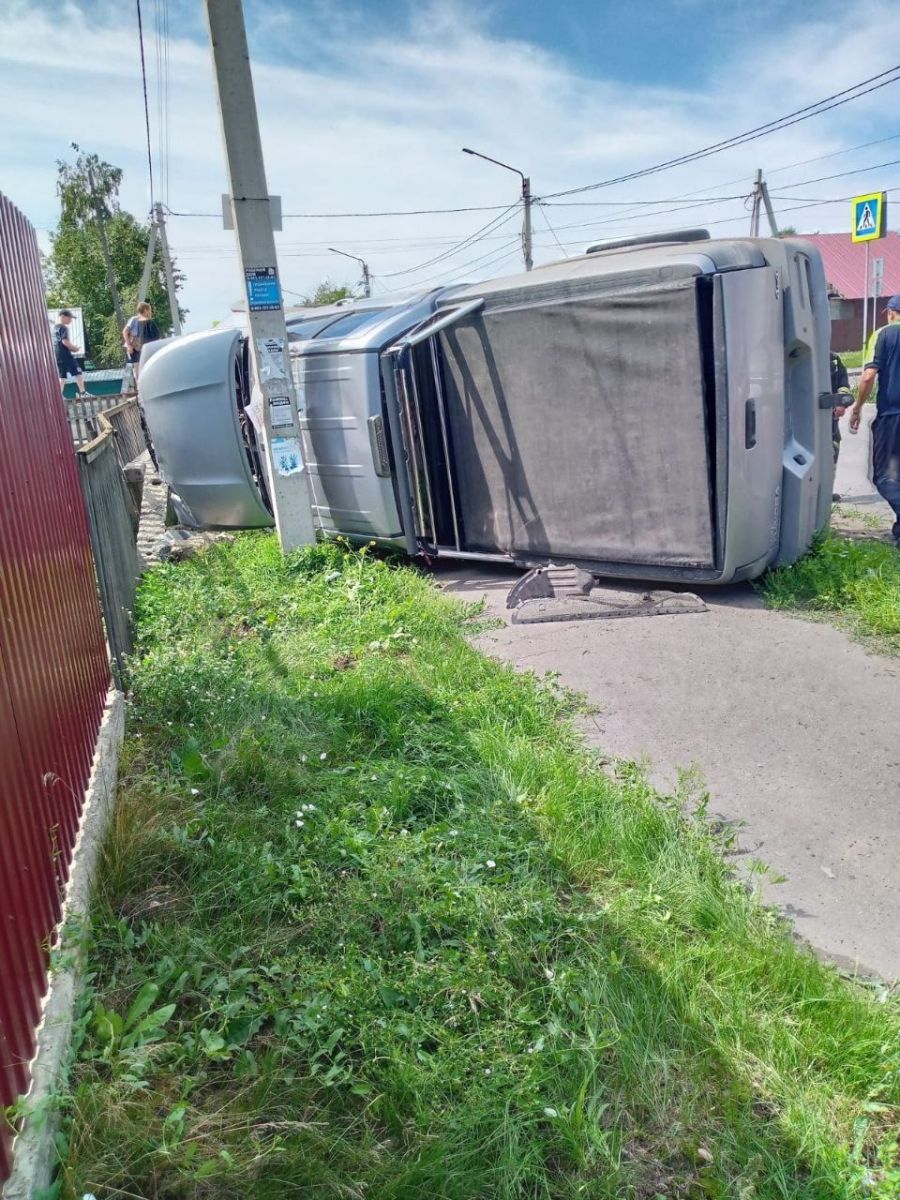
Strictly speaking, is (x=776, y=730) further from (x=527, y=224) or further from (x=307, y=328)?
(x=527, y=224)

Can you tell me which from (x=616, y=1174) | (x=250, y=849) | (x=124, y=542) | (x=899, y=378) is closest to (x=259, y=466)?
(x=124, y=542)

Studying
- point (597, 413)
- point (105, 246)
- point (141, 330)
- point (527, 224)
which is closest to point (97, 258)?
point (105, 246)

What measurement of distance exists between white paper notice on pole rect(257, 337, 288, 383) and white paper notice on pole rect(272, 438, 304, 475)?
19.8 inches

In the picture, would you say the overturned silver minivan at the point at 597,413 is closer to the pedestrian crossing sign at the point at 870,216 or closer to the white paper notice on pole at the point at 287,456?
the white paper notice on pole at the point at 287,456

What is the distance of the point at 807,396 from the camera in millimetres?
5926

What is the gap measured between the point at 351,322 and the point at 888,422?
4356mm

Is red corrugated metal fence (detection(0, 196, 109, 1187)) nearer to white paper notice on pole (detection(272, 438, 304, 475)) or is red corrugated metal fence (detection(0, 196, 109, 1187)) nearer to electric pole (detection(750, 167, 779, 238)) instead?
white paper notice on pole (detection(272, 438, 304, 475))

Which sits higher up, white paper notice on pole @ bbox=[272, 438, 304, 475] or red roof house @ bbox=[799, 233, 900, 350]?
red roof house @ bbox=[799, 233, 900, 350]

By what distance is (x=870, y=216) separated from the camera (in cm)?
1448

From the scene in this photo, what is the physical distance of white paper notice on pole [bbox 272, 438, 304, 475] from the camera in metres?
7.73

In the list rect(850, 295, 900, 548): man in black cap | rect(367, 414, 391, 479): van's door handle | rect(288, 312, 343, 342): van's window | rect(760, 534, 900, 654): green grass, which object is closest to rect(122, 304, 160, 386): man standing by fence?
rect(288, 312, 343, 342): van's window

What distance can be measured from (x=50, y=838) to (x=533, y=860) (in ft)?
5.06

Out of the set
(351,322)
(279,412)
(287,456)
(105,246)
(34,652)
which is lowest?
(34,652)

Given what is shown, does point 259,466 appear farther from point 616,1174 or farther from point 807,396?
point 616,1174
